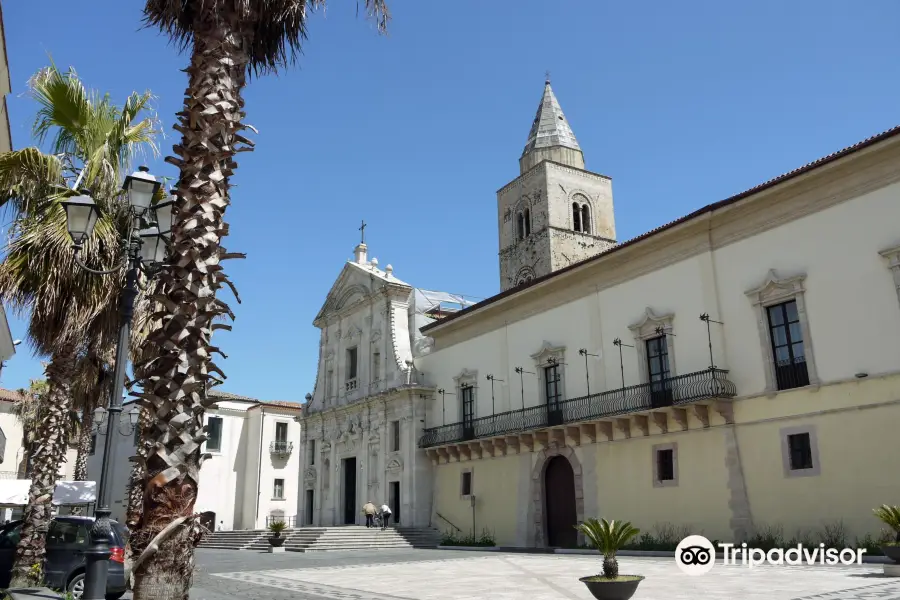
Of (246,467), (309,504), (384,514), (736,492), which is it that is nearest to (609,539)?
(736,492)

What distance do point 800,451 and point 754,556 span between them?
9.74ft

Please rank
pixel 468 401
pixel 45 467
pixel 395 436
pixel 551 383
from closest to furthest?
pixel 45 467 → pixel 551 383 → pixel 468 401 → pixel 395 436

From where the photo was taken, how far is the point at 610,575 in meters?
9.50

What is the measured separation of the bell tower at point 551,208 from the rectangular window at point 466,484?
20.2 meters

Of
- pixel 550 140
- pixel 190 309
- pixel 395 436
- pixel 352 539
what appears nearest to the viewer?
pixel 190 309

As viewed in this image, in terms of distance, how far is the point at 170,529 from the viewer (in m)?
5.94

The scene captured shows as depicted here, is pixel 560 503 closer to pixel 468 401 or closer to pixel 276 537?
pixel 468 401

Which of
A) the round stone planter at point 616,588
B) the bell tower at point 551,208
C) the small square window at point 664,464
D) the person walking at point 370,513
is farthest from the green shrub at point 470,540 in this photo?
the bell tower at point 551,208

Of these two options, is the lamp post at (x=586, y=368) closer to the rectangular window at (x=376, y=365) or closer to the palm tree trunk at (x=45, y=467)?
the rectangular window at (x=376, y=365)

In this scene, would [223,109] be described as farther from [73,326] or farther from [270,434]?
[270,434]

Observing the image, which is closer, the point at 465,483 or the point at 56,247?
the point at 56,247

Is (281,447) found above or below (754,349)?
below

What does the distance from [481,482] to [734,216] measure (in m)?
14.8

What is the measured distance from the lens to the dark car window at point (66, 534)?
13133 millimetres
